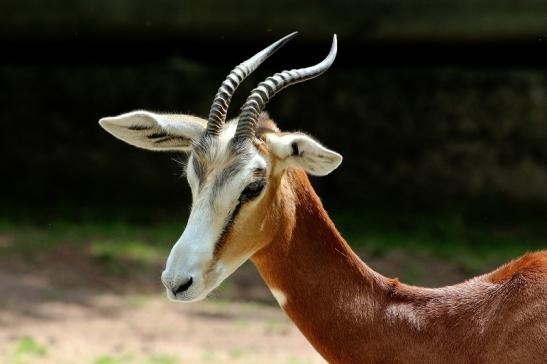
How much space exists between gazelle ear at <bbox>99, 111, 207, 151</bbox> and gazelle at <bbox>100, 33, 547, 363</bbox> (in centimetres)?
1

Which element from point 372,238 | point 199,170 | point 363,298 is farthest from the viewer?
point 372,238

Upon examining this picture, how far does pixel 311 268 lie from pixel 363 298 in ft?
0.87

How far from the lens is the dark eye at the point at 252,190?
4.29 m

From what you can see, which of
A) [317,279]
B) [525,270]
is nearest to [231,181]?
[317,279]

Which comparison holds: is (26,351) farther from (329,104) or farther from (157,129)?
(329,104)

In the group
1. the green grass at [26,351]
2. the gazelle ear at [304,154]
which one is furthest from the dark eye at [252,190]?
the green grass at [26,351]

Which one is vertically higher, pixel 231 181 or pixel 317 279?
pixel 231 181

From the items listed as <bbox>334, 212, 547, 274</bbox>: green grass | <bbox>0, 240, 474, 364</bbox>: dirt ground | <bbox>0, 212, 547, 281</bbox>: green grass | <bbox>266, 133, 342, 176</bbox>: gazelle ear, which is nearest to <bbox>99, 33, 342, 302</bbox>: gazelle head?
<bbox>266, 133, 342, 176</bbox>: gazelle ear

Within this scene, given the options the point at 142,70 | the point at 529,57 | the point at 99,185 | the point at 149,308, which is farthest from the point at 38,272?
the point at 529,57

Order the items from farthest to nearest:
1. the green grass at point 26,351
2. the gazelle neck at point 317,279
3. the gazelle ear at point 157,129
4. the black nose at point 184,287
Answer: the green grass at point 26,351, the gazelle ear at point 157,129, the gazelle neck at point 317,279, the black nose at point 184,287

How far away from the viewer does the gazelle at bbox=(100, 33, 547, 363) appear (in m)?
4.21

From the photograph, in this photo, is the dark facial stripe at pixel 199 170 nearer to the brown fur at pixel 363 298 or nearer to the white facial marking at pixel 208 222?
the white facial marking at pixel 208 222

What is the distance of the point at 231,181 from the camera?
14.0ft

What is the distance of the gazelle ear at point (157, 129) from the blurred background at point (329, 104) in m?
5.97
